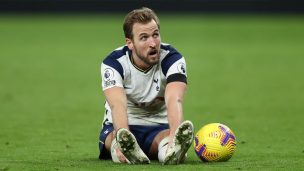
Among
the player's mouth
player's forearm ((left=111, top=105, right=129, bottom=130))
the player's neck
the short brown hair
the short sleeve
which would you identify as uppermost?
the short brown hair

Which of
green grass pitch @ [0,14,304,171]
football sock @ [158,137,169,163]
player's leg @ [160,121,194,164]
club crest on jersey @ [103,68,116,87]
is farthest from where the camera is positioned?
green grass pitch @ [0,14,304,171]

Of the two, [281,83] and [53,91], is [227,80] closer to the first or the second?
[281,83]

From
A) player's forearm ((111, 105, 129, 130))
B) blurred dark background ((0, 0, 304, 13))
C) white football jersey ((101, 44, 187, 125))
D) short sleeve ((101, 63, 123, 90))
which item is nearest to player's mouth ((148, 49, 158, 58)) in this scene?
white football jersey ((101, 44, 187, 125))

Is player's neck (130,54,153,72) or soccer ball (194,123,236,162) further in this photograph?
player's neck (130,54,153,72)

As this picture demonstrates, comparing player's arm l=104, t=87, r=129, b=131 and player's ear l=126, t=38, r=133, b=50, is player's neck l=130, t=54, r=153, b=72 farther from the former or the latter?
player's arm l=104, t=87, r=129, b=131

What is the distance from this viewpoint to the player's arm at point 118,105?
788 centimetres

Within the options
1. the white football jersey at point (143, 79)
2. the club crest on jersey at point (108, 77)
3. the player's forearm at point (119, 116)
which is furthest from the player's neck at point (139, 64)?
the player's forearm at point (119, 116)

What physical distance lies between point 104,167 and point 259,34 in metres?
26.5

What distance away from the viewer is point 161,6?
45.0 m

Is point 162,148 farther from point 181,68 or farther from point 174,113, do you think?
point 181,68

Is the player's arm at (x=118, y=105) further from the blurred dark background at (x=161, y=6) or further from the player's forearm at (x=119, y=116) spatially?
the blurred dark background at (x=161, y=6)

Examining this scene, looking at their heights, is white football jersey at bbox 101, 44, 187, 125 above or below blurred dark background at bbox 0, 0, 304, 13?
below

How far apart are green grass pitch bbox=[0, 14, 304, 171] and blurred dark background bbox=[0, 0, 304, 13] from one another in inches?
227

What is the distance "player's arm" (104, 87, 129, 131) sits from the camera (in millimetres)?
7877
